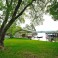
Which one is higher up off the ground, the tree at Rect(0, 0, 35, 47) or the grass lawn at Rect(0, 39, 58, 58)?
the tree at Rect(0, 0, 35, 47)

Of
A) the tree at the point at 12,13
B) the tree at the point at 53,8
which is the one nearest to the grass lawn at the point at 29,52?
the tree at the point at 12,13

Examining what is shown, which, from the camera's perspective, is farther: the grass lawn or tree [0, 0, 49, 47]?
tree [0, 0, 49, 47]

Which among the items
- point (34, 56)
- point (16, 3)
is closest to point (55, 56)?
point (34, 56)

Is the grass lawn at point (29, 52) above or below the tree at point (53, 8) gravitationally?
below

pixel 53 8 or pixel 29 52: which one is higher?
pixel 53 8

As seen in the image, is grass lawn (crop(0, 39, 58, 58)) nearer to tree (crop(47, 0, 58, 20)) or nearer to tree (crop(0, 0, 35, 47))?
tree (crop(0, 0, 35, 47))

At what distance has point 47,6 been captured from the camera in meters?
24.5

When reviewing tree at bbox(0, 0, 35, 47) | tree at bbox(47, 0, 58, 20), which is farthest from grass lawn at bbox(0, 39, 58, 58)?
tree at bbox(47, 0, 58, 20)

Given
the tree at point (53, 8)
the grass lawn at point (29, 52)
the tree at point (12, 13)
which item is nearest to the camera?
the grass lawn at point (29, 52)

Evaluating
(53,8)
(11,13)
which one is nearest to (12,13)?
(11,13)

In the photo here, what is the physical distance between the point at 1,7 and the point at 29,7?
3.79 m

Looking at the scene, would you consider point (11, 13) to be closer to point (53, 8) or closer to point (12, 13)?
point (12, 13)

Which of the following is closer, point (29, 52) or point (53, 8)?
point (29, 52)

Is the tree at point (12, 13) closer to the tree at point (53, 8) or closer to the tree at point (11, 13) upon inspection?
the tree at point (11, 13)
